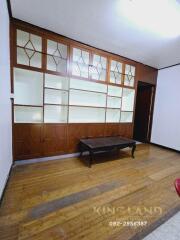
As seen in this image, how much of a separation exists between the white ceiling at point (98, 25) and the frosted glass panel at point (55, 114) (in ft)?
5.15

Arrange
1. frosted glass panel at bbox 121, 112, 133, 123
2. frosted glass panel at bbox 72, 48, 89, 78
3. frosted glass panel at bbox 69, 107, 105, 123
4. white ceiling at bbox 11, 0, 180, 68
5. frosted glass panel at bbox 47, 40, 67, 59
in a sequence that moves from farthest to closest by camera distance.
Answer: frosted glass panel at bbox 121, 112, 133, 123 → frosted glass panel at bbox 69, 107, 105, 123 → frosted glass panel at bbox 72, 48, 89, 78 → frosted glass panel at bbox 47, 40, 67, 59 → white ceiling at bbox 11, 0, 180, 68

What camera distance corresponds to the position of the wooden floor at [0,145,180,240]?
133 centimetres

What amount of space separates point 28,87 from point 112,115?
93.0 inches

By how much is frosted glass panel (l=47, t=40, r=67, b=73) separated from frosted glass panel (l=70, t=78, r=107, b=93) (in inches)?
14.7

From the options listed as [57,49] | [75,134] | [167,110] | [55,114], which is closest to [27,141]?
[55,114]

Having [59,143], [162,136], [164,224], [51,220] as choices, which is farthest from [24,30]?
[162,136]

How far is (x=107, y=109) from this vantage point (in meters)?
3.74

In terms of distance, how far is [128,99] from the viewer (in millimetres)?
4137

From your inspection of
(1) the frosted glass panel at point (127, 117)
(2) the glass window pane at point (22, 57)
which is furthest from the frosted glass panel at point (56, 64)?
(1) the frosted glass panel at point (127, 117)

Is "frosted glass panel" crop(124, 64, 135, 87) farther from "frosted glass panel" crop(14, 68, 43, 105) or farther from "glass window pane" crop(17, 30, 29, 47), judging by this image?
"glass window pane" crop(17, 30, 29, 47)

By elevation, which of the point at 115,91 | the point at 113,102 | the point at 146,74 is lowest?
the point at 113,102

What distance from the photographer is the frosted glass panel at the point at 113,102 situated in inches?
147

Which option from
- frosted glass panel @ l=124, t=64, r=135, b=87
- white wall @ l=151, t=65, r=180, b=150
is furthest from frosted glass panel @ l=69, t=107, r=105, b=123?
white wall @ l=151, t=65, r=180, b=150

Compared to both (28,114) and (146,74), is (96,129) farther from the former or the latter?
(146,74)
